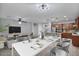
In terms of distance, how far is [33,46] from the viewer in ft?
8.02

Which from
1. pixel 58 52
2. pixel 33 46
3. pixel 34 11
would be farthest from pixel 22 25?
pixel 58 52

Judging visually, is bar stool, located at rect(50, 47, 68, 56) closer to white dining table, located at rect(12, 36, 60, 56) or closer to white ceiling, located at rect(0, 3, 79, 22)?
white dining table, located at rect(12, 36, 60, 56)

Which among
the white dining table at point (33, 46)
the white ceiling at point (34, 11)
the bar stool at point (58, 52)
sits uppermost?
the white ceiling at point (34, 11)

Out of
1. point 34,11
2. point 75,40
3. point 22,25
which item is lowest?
point 75,40

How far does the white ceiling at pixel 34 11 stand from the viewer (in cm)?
240

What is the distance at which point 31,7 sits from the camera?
94.9 inches

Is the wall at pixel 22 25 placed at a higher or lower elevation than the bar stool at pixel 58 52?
higher

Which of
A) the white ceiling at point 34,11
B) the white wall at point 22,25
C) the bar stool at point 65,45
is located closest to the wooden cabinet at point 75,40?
the bar stool at point 65,45

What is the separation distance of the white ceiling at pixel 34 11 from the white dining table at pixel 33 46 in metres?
0.44

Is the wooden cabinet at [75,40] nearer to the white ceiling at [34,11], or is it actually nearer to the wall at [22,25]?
the white ceiling at [34,11]

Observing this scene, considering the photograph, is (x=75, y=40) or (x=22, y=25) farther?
(x=22, y=25)

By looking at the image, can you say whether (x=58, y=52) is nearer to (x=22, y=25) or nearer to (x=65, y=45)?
(x=65, y=45)

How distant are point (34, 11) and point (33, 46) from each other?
2.40ft

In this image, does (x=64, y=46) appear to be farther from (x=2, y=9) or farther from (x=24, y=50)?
(x=2, y=9)
